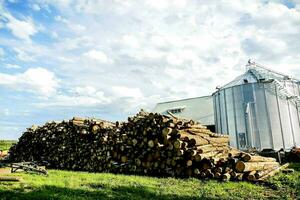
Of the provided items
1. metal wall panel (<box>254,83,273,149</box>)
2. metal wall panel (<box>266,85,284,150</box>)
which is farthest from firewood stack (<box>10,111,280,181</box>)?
metal wall panel (<box>266,85,284,150</box>)

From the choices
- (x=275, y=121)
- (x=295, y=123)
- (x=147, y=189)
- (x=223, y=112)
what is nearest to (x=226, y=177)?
(x=147, y=189)

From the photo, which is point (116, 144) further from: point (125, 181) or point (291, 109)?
point (291, 109)

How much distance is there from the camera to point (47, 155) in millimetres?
20281

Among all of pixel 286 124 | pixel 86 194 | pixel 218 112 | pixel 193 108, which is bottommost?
pixel 86 194

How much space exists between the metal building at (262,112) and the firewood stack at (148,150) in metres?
7.97

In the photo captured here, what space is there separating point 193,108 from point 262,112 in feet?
48.1

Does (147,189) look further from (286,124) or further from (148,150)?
(286,124)

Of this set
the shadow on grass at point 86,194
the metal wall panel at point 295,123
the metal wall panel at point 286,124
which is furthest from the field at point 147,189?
the metal wall panel at point 295,123

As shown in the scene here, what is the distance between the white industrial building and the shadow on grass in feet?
55.5

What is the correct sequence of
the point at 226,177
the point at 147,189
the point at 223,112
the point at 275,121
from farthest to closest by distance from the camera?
the point at 223,112 → the point at 275,121 → the point at 226,177 → the point at 147,189

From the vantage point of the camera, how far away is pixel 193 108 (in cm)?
4028

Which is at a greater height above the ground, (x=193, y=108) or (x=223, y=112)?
(x=193, y=108)

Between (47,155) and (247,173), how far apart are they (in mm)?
12195

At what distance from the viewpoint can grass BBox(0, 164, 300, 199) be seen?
32.0 ft
